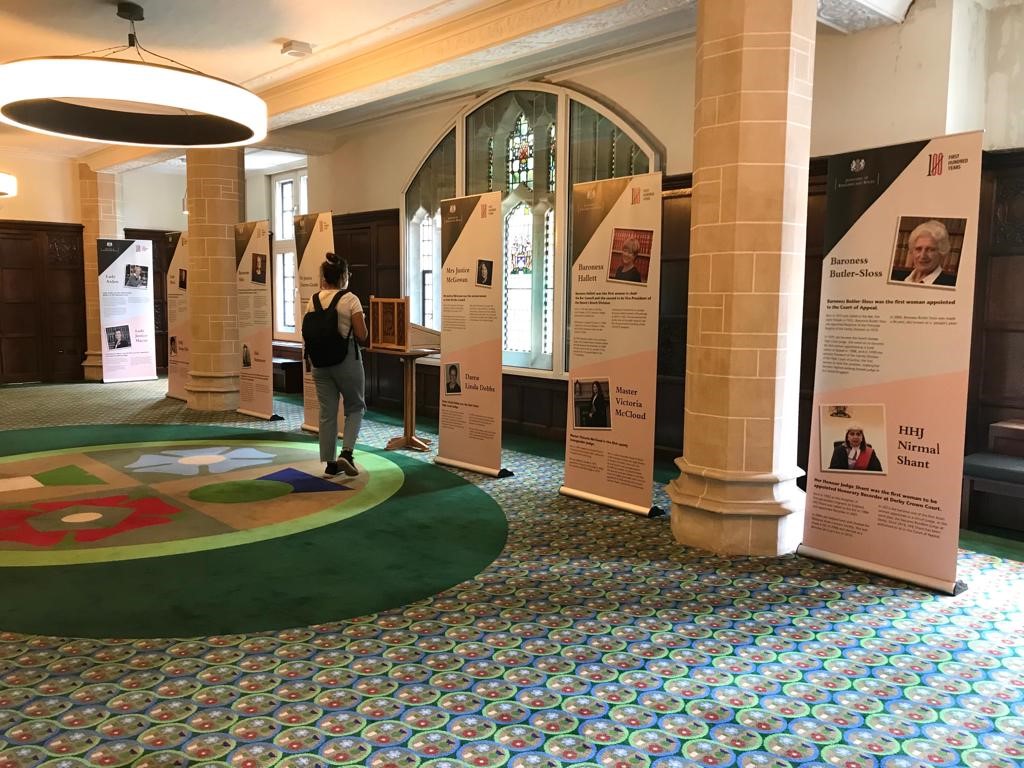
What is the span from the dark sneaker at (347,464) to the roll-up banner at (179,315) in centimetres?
526

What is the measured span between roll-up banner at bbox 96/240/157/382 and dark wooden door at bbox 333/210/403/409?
12.9 feet

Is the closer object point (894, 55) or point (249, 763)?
point (249, 763)

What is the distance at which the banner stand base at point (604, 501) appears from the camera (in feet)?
18.6

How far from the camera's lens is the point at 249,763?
2623 mm

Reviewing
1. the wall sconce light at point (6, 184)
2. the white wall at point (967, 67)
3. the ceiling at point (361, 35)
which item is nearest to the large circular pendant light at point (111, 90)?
the ceiling at point (361, 35)

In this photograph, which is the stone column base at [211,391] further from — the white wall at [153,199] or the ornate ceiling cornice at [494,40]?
the white wall at [153,199]

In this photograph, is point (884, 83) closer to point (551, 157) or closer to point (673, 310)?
point (673, 310)

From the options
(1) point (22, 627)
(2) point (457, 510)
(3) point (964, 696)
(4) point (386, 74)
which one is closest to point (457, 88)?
(4) point (386, 74)

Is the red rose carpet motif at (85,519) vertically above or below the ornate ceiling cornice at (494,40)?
below

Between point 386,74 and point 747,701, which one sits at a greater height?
point 386,74

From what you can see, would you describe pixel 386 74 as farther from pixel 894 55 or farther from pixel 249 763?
pixel 249 763

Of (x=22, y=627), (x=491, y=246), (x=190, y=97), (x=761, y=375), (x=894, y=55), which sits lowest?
(x=22, y=627)

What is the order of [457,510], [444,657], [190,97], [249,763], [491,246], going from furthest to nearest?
[491,246]
[457,510]
[190,97]
[444,657]
[249,763]

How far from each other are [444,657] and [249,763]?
99 cm
